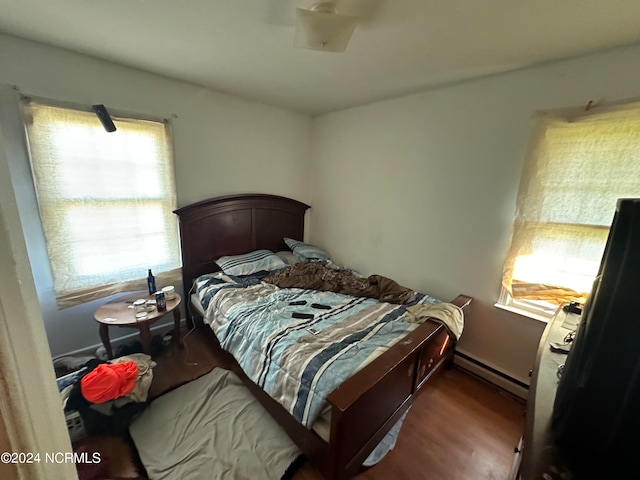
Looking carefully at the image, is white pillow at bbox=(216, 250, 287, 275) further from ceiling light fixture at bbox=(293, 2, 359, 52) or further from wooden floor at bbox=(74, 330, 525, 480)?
ceiling light fixture at bbox=(293, 2, 359, 52)

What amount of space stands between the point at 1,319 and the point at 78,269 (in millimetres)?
2154

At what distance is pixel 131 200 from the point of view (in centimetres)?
216

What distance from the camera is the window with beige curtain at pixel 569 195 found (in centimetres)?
147

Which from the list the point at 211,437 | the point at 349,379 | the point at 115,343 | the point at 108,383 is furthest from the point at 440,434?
the point at 115,343

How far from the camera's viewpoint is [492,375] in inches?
80.3

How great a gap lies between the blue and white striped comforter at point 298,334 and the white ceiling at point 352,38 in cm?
181

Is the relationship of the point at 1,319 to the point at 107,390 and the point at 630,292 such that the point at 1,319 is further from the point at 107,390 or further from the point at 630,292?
the point at 107,390

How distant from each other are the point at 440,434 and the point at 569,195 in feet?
5.77

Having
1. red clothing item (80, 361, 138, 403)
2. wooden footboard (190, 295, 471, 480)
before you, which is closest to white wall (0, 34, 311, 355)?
red clothing item (80, 361, 138, 403)

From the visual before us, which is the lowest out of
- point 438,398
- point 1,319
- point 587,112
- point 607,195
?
point 438,398

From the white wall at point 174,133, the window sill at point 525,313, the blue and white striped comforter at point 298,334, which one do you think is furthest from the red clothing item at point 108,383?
the window sill at point 525,313

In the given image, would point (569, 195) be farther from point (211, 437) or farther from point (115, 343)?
point (115, 343)

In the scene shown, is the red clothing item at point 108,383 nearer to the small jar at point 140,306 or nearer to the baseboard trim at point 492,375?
the small jar at point 140,306

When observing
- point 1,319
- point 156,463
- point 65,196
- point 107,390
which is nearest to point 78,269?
point 65,196
